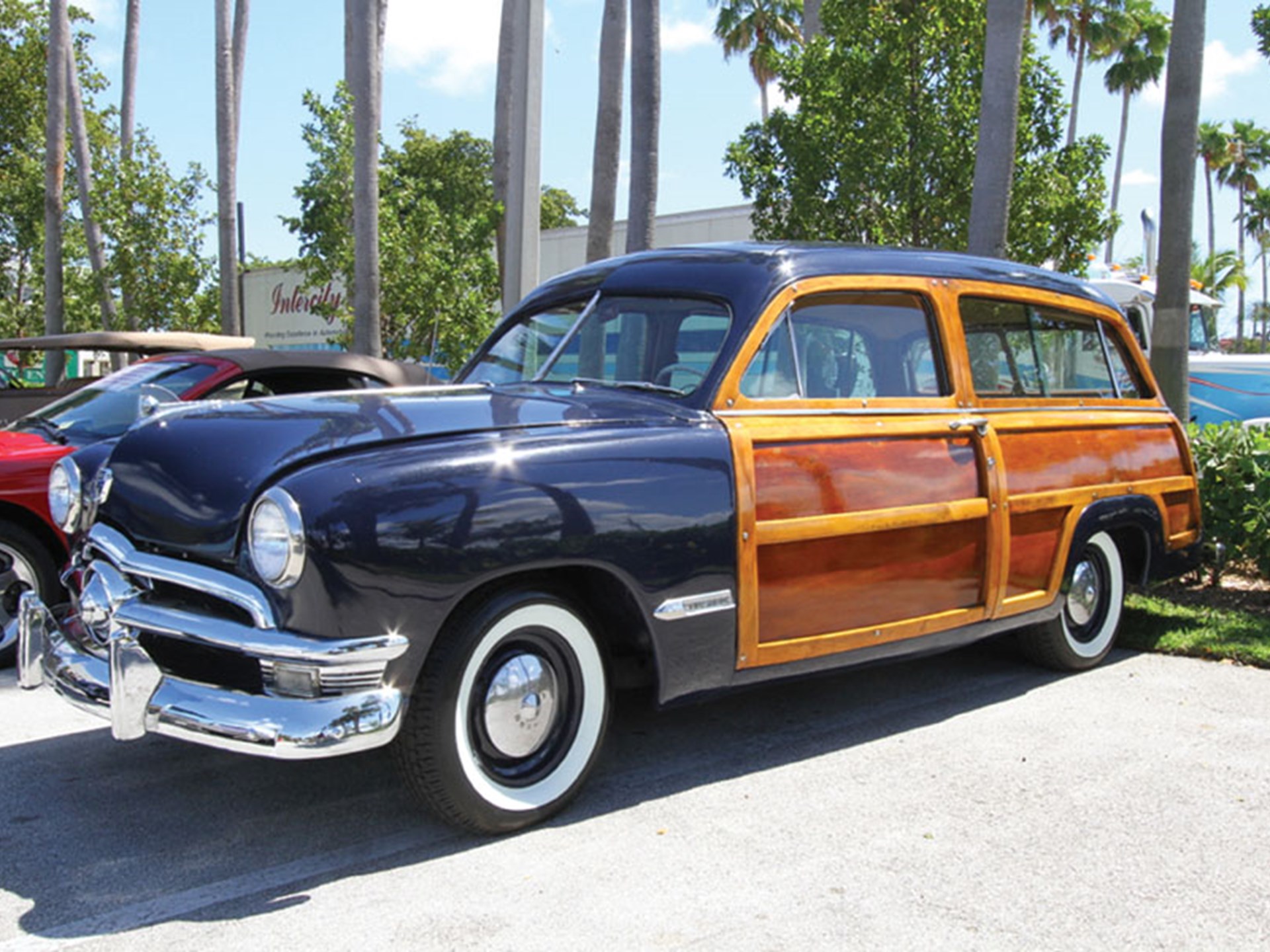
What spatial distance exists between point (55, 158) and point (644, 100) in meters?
14.6

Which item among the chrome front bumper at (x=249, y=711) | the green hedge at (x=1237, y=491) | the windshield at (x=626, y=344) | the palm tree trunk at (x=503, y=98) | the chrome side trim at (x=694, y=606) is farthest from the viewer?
the palm tree trunk at (x=503, y=98)

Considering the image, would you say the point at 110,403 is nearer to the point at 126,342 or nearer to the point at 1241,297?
the point at 126,342

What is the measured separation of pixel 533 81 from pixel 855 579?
6469 mm

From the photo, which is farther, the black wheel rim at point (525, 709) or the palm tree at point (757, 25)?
the palm tree at point (757, 25)

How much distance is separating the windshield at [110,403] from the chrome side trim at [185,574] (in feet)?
9.89

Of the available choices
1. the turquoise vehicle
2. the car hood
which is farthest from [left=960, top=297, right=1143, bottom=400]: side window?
the turquoise vehicle

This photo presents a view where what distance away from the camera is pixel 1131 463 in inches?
223

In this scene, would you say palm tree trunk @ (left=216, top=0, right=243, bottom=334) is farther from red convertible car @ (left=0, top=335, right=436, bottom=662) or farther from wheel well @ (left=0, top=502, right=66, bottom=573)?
wheel well @ (left=0, top=502, right=66, bottom=573)

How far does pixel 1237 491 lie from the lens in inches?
266

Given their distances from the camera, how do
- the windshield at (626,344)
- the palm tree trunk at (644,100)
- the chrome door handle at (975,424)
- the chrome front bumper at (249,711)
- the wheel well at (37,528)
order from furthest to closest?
the palm tree trunk at (644,100)
the wheel well at (37,528)
the chrome door handle at (975,424)
the windshield at (626,344)
the chrome front bumper at (249,711)

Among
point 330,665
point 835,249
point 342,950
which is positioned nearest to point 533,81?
point 835,249

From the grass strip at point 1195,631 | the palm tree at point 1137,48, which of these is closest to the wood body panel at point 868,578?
the grass strip at point 1195,631

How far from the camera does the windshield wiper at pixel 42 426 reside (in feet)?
21.2

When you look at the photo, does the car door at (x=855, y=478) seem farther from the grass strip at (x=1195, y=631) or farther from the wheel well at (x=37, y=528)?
the wheel well at (x=37, y=528)
